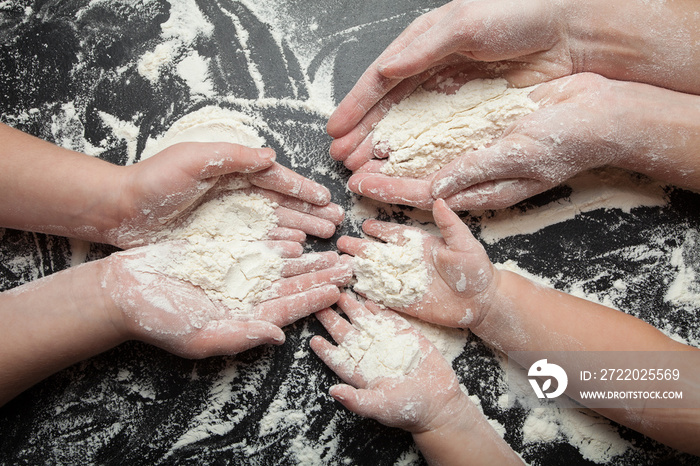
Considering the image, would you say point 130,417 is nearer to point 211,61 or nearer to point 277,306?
point 277,306

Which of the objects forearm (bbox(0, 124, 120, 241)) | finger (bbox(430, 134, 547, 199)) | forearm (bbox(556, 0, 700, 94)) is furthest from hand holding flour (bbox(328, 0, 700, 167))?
forearm (bbox(0, 124, 120, 241))

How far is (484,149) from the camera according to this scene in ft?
4.34

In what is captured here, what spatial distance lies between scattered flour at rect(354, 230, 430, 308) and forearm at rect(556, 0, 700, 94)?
0.81 m

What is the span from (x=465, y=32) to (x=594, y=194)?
0.73 meters

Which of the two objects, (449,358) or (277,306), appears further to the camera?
(449,358)

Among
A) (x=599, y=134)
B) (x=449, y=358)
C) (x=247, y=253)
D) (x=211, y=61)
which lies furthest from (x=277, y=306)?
(x=599, y=134)

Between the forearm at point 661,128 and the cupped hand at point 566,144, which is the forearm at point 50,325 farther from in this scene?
the forearm at point 661,128

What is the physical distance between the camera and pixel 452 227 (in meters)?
1.29

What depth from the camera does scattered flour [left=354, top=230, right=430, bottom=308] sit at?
4.43 ft

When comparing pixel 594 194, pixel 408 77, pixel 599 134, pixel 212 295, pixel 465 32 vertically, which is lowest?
pixel 594 194

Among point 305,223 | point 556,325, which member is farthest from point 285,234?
point 556,325

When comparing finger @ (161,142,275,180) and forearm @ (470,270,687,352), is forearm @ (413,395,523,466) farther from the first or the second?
finger @ (161,142,275,180)

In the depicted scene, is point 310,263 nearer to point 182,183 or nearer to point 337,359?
point 337,359

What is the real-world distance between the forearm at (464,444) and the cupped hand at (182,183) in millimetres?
781
